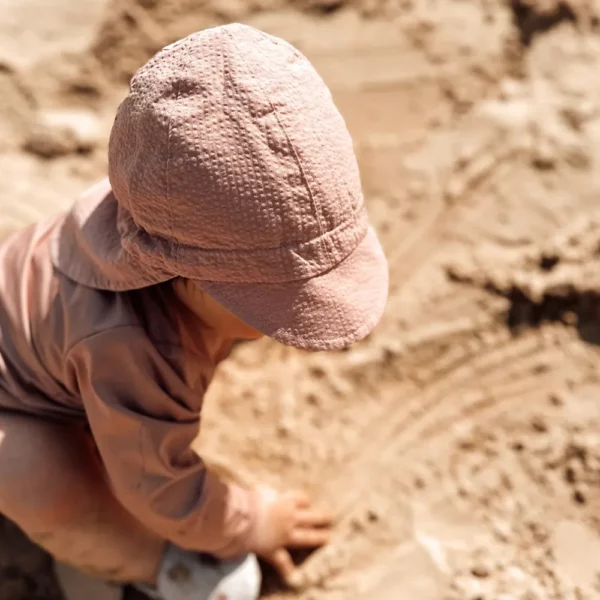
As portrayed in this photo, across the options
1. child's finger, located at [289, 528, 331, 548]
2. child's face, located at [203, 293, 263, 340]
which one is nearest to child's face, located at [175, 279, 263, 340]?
child's face, located at [203, 293, 263, 340]

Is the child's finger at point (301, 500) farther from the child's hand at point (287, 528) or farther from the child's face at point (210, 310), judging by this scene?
the child's face at point (210, 310)

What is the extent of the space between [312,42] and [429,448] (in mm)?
1370

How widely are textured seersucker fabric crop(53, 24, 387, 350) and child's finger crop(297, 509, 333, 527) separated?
61 centimetres

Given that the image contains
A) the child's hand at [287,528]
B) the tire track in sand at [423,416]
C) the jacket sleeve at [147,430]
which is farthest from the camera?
the tire track in sand at [423,416]

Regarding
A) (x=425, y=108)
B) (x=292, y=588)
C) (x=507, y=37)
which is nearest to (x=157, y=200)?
(x=292, y=588)

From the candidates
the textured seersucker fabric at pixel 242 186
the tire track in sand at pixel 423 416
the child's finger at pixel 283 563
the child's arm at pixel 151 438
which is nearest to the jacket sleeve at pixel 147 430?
the child's arm at pixel 151 438

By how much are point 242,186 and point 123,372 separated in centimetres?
34

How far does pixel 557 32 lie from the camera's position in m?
2.26

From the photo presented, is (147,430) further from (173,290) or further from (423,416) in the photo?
(423,416)

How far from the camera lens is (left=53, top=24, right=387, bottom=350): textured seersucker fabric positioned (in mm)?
836

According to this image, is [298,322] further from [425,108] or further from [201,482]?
[425,108]

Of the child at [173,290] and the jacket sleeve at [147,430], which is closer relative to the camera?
the child at [173,290]

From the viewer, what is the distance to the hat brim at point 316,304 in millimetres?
924

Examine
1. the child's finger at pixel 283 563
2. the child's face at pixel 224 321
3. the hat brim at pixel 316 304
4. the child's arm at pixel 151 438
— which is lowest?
the child's finger at pixel 283 563
